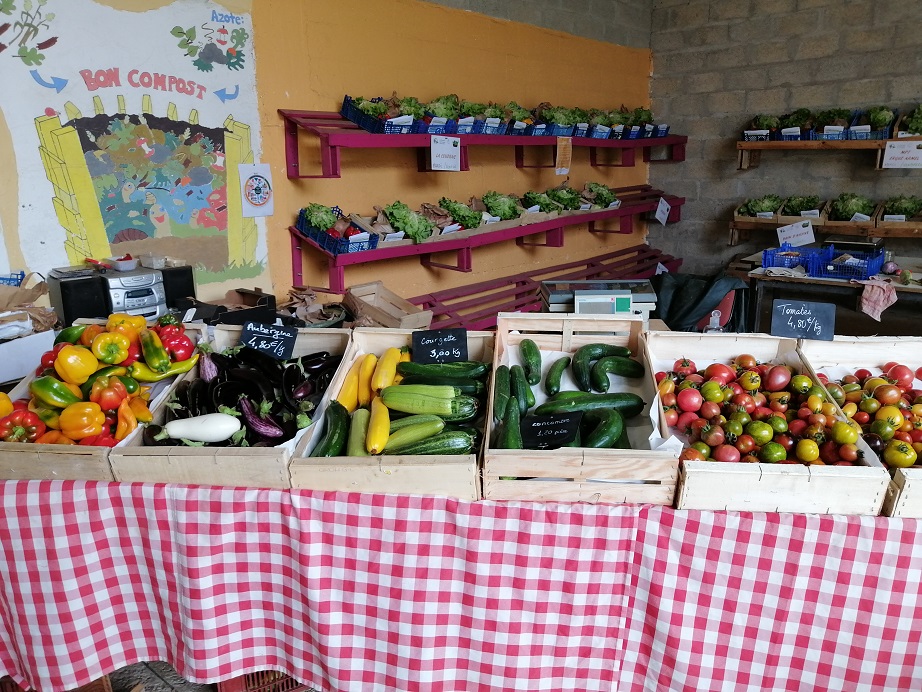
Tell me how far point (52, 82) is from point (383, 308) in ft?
6.39

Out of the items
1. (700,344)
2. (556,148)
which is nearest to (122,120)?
(700,344)

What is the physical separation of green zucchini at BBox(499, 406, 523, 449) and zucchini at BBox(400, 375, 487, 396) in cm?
24

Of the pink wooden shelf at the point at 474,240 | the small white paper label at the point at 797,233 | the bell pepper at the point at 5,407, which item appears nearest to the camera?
the bell pepper at the point at 5,407

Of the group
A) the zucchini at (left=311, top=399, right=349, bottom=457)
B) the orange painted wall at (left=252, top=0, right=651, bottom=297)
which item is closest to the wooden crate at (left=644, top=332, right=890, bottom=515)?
the zucchini at (left=311, top=399, right=349, bottom=457)

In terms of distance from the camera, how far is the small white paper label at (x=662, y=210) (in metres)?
6.82

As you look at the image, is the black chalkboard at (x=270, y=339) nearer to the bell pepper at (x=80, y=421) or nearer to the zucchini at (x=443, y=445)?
the bell pepper at (x=80, y=421)

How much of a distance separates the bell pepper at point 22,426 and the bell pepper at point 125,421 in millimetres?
227

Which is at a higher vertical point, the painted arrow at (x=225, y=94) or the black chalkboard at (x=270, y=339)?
the painted arrow at (x=225, y=94)

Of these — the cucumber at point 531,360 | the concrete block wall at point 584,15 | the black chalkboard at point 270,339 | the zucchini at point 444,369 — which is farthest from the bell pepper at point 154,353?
the concrete block wall at point 584,15

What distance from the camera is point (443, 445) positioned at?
1796 millimetres

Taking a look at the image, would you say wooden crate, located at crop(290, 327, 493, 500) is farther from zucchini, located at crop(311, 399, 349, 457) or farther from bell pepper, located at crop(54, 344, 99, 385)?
bell pepper, located at crop(54, 344, 99, 385)

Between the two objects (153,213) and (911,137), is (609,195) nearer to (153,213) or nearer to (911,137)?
(911,137)

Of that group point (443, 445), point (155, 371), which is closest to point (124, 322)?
point (155, 371)

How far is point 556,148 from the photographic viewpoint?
529cm
